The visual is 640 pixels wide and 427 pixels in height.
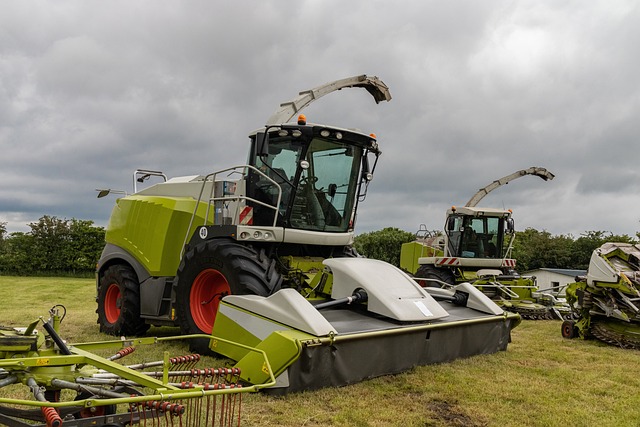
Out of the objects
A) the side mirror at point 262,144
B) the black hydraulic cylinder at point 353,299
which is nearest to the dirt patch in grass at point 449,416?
the black hydraulic cylinder at point 353,299

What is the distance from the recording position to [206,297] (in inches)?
245

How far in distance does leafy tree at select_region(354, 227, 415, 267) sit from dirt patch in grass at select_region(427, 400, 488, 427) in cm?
2443

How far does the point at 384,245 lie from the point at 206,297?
934 inches

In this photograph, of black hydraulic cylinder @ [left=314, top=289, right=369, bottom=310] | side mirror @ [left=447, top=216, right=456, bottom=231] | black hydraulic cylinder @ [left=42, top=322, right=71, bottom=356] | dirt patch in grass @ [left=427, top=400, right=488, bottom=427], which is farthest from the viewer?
side mirror @ [left=447, top=216, right=456, bottom=231]

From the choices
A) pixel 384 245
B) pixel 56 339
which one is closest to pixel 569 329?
pixel 56 339

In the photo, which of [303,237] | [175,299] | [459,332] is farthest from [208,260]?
[459,332]

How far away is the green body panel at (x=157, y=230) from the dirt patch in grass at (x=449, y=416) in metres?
4.12

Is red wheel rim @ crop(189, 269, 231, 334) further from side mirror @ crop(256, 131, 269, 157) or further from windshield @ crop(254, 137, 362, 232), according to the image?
side mirror @ crop(256, 131, 269, 157)

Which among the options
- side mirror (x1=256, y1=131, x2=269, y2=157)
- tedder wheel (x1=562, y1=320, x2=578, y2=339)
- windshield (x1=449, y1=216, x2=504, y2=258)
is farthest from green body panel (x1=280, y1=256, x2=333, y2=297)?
windshield (x1=449, y1=216, x2=504, y2=258)

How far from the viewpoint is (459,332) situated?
5664 millimetres

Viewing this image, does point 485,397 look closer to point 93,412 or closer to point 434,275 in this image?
point 93,412

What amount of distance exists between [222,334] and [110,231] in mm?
4108

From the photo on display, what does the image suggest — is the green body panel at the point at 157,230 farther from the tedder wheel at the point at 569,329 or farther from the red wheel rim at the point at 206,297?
the tedder wheel at the point at 569,329

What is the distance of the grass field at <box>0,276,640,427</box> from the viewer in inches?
156
